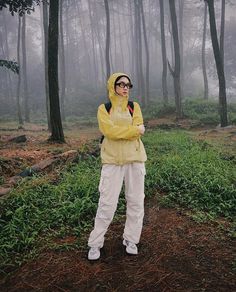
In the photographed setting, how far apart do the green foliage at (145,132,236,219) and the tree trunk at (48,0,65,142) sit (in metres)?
4.15

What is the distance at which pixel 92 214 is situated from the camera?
553 cm

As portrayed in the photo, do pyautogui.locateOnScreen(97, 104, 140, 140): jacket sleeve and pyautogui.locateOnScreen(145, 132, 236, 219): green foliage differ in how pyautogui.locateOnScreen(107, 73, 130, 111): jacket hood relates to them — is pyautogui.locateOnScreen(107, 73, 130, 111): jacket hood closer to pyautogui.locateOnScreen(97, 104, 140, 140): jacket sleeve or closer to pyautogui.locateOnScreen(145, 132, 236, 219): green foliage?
pyautogui.locateOnScreen(97, 104, 140, 140): jacket sleeve

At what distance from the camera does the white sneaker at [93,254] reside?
421 centimetres

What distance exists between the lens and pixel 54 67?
12.1 metres

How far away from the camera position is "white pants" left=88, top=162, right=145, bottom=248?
4.20m

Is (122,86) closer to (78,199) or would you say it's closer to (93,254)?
(93,254)

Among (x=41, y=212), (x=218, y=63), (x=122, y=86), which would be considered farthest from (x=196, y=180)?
(x=218, y=63)

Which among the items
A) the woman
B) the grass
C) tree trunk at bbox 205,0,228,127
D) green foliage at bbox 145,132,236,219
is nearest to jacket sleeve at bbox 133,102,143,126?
the woman

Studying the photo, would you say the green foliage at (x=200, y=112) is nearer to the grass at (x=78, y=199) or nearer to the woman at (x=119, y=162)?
the grass at (x=78, y=199)

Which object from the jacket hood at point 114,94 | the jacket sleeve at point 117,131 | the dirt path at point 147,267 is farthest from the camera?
the jacket hood at point 114,94

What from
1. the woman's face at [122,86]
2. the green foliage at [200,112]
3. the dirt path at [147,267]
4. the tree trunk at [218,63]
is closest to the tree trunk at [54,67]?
the tree trunk at [218,63]

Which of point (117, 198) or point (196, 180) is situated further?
point (196, 180)

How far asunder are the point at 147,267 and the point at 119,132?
65.9 inches

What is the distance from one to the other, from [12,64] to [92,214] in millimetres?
8897
